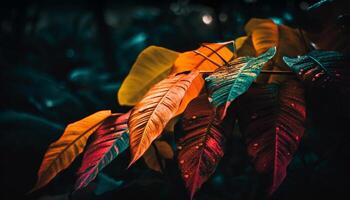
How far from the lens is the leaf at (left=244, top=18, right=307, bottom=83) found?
76 centimetres

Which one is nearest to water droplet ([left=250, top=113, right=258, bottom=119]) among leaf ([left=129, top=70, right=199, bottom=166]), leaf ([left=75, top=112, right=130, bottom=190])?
leaf ([left=129, top=70, right=199, bottom=166])

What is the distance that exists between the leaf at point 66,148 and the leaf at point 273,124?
0.91ft

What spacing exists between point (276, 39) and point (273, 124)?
29 centimetres

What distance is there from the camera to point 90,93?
1283 millimetres

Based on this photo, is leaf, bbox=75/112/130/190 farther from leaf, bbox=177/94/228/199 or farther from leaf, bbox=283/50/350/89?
leaf, bbox=283/50/350/89

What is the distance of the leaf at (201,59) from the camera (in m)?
0.69

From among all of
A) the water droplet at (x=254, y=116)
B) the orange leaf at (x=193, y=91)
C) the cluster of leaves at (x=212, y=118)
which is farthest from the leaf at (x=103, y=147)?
the water droplet at (x=254, y=116)

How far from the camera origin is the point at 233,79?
51cm

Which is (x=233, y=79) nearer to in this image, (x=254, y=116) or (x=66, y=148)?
(x=254, y=116)

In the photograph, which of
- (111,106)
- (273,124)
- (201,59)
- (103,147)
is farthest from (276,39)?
(111,106)

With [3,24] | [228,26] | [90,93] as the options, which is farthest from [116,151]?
[3,24]

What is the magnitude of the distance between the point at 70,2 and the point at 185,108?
9.75 ft

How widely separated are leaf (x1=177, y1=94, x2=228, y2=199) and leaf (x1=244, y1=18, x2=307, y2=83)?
0.66 ft

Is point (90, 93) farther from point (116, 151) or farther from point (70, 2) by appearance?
point (70, 2)
